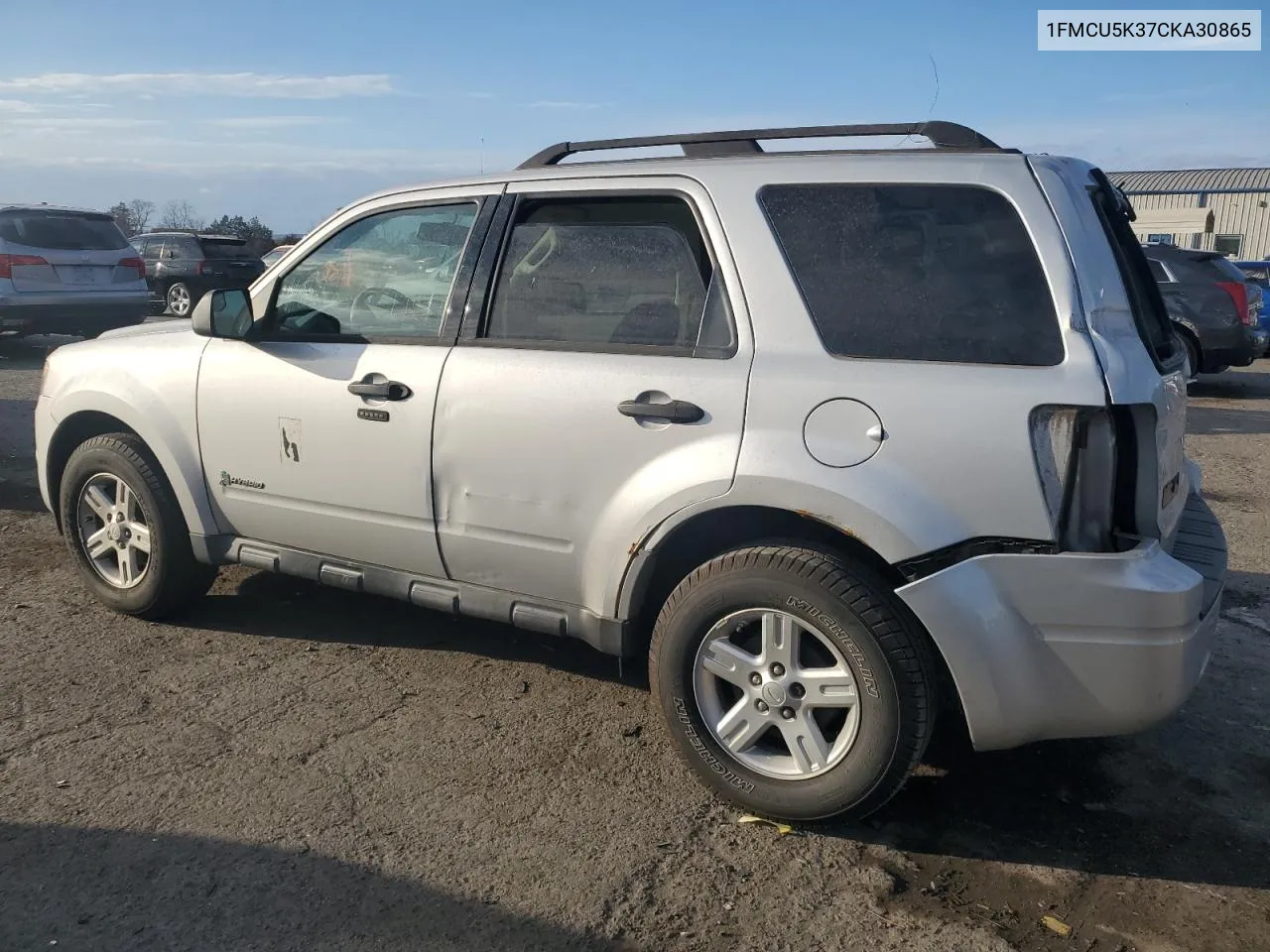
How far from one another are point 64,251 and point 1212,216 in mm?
40044

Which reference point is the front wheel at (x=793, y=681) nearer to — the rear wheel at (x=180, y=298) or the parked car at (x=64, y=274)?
the parked car at (x=64, y=274)

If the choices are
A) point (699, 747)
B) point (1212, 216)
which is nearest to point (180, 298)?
point (699, 747)

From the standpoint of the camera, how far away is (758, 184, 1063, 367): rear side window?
292 cm

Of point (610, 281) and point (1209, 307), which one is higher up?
point (610, 281)

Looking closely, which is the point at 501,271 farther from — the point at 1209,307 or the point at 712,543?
the point at 1209,307

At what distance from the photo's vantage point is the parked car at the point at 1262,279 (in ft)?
51.2

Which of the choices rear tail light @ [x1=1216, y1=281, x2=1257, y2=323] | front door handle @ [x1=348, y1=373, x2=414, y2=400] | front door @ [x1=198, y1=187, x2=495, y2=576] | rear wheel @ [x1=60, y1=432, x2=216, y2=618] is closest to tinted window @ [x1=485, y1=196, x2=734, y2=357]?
A: front door @ [x1=198, y1=187, x2=495, y2=576]

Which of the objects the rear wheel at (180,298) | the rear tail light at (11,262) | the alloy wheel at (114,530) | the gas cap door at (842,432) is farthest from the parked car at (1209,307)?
the rear wheel at (180,298)

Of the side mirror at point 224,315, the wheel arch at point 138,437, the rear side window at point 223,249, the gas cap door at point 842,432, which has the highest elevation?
the side mirror at point 224,315

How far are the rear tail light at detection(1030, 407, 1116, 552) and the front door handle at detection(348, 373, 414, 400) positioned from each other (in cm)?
212

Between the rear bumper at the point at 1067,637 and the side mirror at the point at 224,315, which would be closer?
the rear bumper at the point at 1067,637

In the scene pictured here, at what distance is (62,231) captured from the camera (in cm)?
1309

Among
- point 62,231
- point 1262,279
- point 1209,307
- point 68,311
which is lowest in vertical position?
point 1262,279

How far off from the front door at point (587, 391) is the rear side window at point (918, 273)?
10.8 inches
